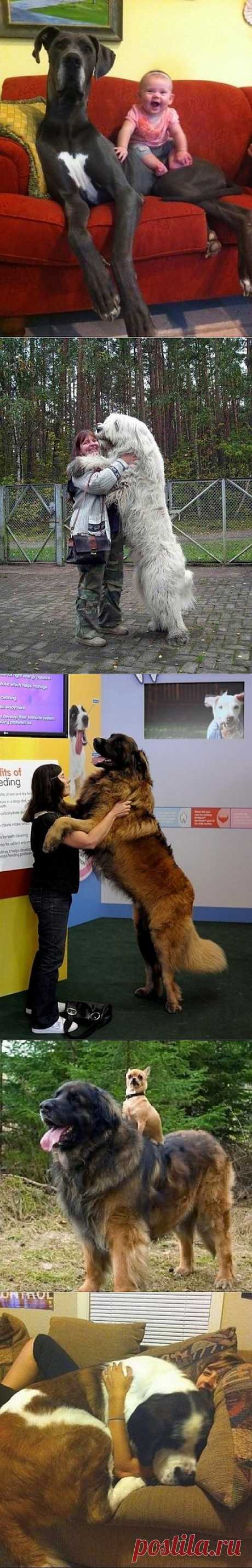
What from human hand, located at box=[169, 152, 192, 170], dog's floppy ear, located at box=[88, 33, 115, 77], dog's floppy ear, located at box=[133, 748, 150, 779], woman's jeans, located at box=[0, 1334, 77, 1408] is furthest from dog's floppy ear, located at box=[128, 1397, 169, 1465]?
dog's floppy ear, located at box=[88, 33, 115, 77]

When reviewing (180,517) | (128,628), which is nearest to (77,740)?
(128,628)

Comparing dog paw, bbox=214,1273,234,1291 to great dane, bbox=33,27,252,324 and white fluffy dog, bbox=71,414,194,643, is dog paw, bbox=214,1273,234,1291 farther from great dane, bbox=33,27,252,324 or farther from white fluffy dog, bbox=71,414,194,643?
great dane, bbox=33,27,252,324

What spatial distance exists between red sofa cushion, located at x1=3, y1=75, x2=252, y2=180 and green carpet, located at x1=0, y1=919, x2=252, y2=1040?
2.78 m

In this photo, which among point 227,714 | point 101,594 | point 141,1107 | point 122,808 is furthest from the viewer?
point 227,714

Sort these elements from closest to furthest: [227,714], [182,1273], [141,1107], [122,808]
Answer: [182,1273] → [141,1107] → [122,808] → [227,714]

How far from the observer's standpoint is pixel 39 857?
413 centimetres

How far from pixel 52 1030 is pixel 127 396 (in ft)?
7.55

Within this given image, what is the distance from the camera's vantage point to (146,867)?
414 centimetres

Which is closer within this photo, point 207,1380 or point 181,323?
point 207,1380

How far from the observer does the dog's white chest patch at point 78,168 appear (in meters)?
4.02

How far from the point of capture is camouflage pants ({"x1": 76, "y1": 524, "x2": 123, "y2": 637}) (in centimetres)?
421

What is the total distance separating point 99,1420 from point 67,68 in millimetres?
4383

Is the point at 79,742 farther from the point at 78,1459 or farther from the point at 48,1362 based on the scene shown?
the point at 78,1459

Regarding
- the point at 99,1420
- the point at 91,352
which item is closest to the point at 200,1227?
the point at 99,1420
